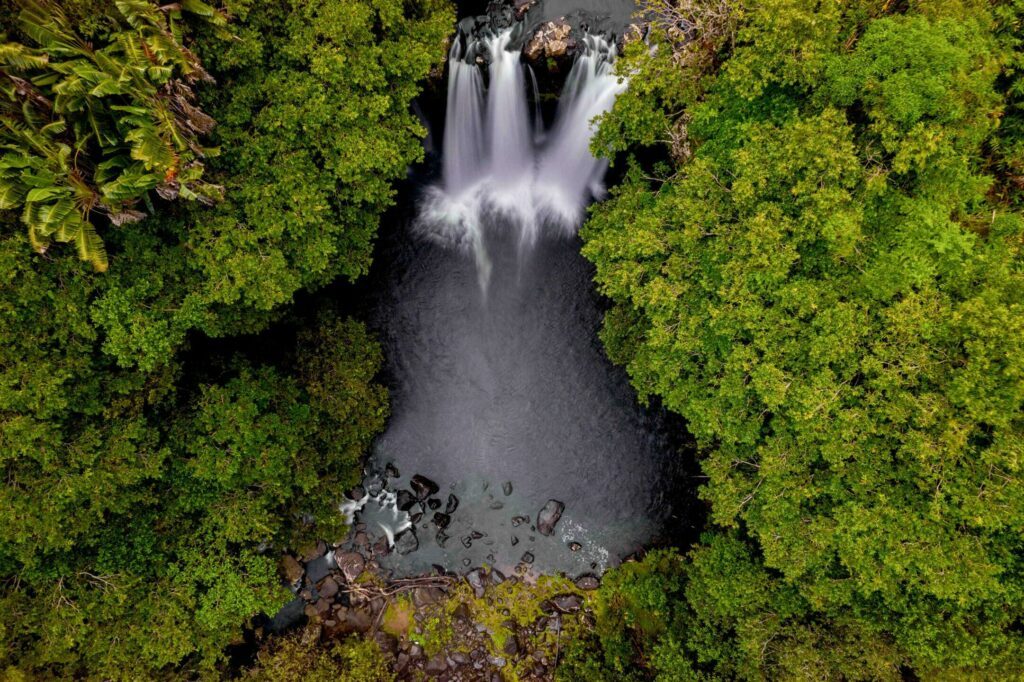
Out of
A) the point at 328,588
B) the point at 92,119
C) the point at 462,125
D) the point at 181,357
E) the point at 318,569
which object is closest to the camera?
the point at 92,119

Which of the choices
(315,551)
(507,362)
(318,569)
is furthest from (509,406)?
(318,569)

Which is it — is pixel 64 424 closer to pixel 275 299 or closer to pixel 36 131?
pixel 275 299

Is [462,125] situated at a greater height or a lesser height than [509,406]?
greater

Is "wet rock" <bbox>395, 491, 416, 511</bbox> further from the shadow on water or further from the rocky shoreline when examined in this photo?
the rocky shoreline

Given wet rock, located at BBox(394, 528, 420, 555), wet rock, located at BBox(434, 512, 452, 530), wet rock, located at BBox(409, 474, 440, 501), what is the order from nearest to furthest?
wet rock, located at BBox(394, 528, 420, 555) → wet rock, located at BBox(434, 512, 452, 530) → wet rock, located at BBox(409, 474, 440, 501)

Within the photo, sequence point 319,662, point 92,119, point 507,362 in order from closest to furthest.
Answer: point 92,119
point 319,662
point 507,362

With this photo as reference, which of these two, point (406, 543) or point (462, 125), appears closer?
point (406, 543)

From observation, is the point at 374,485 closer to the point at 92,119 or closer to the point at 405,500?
the point at 405,500

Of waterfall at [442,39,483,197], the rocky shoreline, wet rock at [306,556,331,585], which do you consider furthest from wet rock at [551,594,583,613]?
waterfall at [442,39,483,197]
